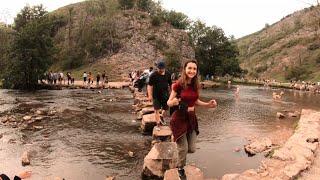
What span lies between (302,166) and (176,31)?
63.0 meters

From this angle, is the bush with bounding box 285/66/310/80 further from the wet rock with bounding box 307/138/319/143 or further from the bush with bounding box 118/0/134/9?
the wet rock with bounding box 307/138/319/143

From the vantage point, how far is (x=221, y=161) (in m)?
10.1

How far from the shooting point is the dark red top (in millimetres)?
6555

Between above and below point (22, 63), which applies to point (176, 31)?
above

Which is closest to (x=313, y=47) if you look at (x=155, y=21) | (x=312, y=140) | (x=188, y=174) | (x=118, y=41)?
(x=155, y=21)

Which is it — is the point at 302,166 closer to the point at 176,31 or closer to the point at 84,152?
the point at 84,152

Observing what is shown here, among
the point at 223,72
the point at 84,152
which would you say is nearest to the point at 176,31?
the point at 223,72

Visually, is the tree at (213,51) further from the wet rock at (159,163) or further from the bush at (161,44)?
the wet rock at (159,163)

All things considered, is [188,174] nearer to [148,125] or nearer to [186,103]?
[186,103]

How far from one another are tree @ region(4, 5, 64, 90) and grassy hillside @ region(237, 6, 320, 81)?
182 ft

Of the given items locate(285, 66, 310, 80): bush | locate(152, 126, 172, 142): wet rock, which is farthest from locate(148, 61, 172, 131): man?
locate(285, 66, 310, 80): bush

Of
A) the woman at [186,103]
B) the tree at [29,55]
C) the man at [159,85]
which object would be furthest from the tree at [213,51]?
the woman at [186,103]

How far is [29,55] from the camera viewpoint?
36.4m

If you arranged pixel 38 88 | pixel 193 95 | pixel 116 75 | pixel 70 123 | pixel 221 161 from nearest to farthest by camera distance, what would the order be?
pixel 193 95 → pixel 221 161 → pixel 70 123 → pixel 38 88 → pixel 116 75
